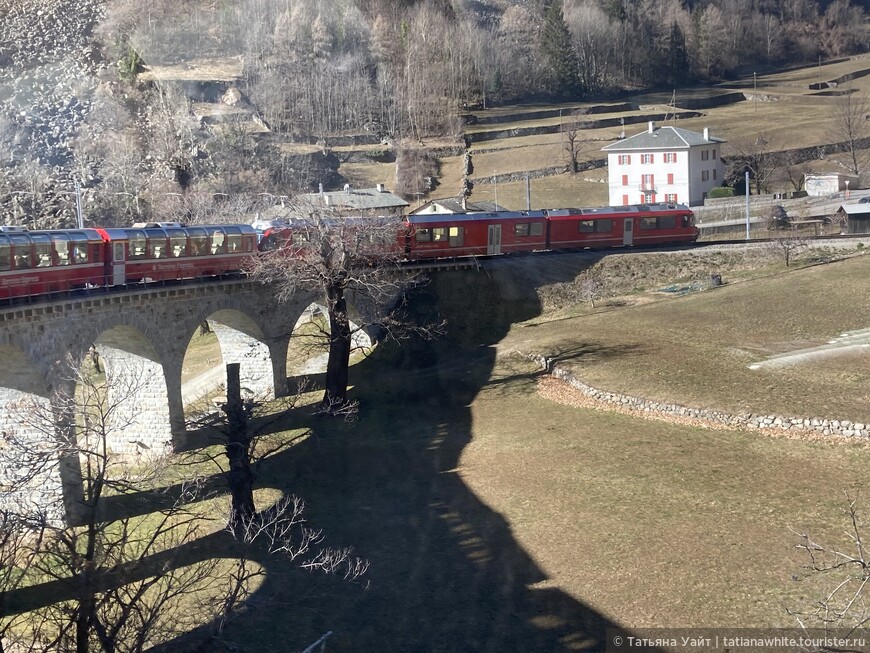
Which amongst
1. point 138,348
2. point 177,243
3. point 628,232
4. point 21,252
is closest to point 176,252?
point 177,243

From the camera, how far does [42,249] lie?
1209 inches

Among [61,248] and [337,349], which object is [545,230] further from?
[61,248]

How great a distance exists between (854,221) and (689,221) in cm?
1215

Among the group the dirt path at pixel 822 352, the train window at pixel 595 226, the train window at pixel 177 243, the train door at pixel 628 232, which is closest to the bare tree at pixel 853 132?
the train door at pixel 628 232

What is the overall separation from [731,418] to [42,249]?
829 inches

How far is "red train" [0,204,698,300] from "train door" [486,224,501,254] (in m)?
0.05

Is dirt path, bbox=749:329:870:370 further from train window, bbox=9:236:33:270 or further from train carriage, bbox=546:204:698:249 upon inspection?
train window, bbox=9:236:33:270

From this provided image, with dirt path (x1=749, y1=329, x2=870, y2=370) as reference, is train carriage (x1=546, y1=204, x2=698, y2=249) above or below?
above

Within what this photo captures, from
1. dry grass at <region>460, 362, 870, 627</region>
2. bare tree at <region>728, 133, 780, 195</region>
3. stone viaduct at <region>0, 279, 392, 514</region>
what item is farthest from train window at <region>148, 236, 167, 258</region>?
bare tree at <region>728, 133, 780, 195</region>

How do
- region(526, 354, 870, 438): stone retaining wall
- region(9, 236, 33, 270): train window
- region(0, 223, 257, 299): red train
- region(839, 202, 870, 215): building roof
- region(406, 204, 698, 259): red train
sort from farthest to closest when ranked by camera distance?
1. region(839, 202, 870, 215): building roof
2. region(406, 204, 698, 259): red train
3. region(0, 223, 257, 299): red train
4. region(9, 236, 33, 270): train window
5. region(526, 354, 870, 438): stone retaining wall

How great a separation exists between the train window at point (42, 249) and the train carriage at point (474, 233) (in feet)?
64.9

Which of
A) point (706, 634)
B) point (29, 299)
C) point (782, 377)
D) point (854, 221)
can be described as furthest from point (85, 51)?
point (706, 634)

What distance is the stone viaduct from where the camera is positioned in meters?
28.1

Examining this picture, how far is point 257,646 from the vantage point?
20359mm
